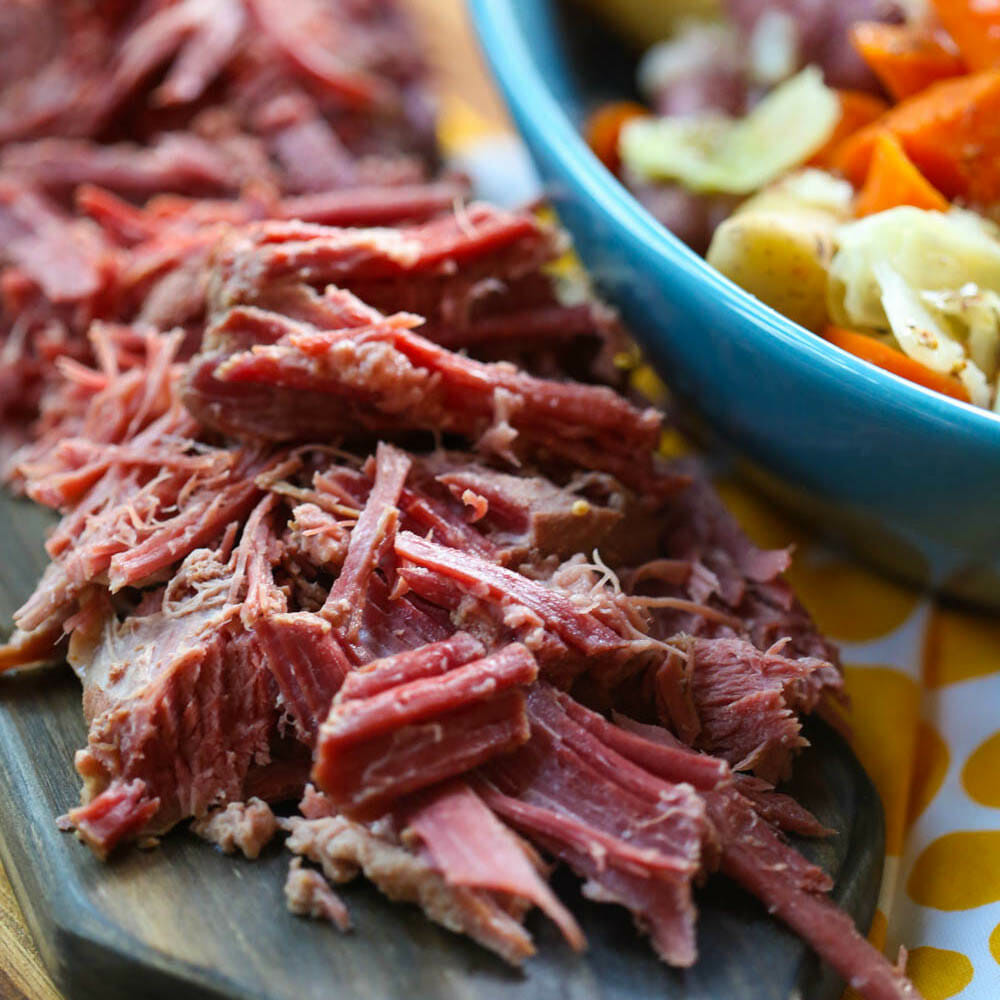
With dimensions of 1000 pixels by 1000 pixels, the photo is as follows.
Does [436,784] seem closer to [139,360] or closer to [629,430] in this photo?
[629,430]

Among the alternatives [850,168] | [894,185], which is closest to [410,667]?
[894,185]

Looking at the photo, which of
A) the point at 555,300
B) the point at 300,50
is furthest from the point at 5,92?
the point at 555,300

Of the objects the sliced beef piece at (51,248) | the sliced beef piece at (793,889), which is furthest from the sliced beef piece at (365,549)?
the sliced beef piece at (51,248)

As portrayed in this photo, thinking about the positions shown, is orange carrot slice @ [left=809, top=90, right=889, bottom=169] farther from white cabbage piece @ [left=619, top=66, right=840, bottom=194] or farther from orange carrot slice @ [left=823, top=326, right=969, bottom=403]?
orange carrot slice @ [left=823, top=326, right=969, bottom=403]

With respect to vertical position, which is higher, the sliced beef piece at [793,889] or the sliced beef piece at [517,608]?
the sliced beef piece at [517,608]

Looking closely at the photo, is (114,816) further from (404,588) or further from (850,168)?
(850,168)

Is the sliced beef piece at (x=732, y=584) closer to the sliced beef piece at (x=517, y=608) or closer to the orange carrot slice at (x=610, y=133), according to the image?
the sliced beef piece at (x=517, y=608)
